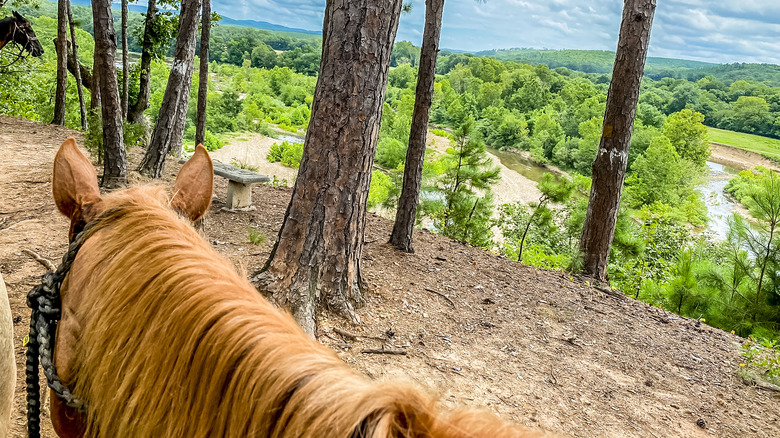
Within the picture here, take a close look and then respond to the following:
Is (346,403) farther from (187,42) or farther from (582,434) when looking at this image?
(187,42)

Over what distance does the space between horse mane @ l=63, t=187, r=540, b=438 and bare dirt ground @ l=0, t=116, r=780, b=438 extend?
1.32 metres

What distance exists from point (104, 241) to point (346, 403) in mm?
722

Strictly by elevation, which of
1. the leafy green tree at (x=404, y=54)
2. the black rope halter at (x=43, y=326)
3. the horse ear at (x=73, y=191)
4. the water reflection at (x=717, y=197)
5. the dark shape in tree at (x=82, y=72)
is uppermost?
the leafy green tree at (x=404, y=54)

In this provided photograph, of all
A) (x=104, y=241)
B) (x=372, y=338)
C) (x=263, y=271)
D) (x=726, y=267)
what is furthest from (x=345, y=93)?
(x=726, y=267)

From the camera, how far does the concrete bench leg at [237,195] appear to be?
673 cm

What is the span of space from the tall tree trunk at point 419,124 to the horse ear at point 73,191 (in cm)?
488

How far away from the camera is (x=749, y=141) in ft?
192

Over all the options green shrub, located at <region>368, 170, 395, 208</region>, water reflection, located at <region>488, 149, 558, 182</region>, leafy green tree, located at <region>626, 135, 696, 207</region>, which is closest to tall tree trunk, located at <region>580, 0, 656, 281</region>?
green shrub, located at <region>368, 170, 395, 208</region>

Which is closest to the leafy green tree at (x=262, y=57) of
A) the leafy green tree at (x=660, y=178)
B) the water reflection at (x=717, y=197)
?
the leafy green tree at (x=660, y=178)

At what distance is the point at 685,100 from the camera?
218ft

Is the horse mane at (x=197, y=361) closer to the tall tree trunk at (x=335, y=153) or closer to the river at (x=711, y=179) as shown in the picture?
the tall tree trunk at (x=335, y=153)

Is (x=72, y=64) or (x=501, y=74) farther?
(x=501, y=74)

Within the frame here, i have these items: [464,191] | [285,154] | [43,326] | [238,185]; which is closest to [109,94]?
[238,185]

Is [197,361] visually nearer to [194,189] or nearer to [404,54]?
[194,189]
